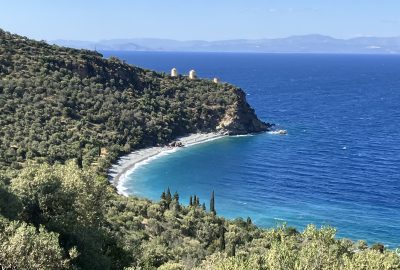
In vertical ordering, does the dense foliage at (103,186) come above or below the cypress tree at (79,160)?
above

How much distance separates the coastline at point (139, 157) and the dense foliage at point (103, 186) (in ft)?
6.53

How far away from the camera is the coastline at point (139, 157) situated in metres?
72.6

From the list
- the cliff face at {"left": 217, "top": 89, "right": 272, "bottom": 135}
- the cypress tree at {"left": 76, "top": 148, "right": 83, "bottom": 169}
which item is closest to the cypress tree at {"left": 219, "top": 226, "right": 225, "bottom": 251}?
the cypress tree at {"left": 76, "top": 148, "right": 83, "bottom": 169}

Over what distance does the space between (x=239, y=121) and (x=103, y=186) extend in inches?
3239

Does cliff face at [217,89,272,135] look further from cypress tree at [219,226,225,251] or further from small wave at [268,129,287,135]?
cypress tree at [219,226,225,251]

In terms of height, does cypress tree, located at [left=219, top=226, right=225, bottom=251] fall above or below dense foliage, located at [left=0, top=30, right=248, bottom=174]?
below

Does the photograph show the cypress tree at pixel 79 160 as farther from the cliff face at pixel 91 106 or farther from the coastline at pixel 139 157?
the coastline at pixel 139 157

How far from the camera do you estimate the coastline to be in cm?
7256

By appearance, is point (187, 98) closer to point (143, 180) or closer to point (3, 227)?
point (143, 180)

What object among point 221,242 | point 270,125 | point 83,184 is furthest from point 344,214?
point 270,125

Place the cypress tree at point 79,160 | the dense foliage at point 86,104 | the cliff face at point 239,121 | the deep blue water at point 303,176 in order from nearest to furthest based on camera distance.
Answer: the deep blue water at point 303,176 → the cypress tree at point 79,160 → the dense foliage at point 86,104 → the cliff face at point 239,121

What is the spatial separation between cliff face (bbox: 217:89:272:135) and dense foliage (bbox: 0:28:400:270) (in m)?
2.04

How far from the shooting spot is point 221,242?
146 ft

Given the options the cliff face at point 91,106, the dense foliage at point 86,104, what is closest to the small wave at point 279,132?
the cliff face at point 91,106
